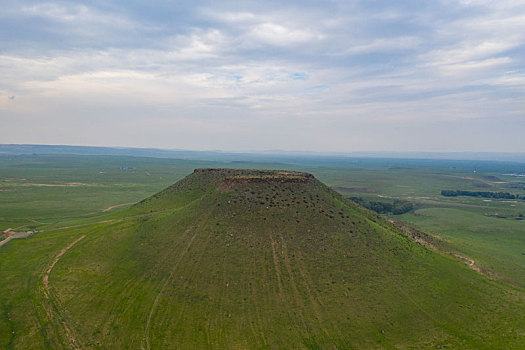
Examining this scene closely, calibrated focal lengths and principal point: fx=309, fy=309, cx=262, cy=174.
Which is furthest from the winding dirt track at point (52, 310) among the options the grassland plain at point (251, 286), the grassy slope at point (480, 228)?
the grassy slope at point (480, 228)

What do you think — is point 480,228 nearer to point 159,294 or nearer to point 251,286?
point 251,286

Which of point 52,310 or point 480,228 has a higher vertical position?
point 52,310

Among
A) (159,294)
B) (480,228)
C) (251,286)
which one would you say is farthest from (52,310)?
(480,228)

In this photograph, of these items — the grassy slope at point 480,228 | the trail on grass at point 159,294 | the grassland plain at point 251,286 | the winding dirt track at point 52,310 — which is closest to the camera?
the winding dirt track at point 52,310

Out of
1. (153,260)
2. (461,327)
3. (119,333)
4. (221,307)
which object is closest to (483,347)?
(461,327)

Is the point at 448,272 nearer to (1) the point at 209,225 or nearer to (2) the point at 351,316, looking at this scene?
(2) the point at 351,316

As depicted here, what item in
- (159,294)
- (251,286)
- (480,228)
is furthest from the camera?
(480,228)

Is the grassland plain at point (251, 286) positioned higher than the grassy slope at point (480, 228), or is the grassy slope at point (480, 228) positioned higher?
the grassland plain at point (251, 286)

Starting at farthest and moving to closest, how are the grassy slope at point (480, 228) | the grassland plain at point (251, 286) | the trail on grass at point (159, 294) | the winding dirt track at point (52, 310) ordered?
1. the grassy slope at point (480, 228)
2. the grassland plain at point (251, 286)
3. the trail on grass at point (159, 294)
4. the winding dirt track at point (52, 310)

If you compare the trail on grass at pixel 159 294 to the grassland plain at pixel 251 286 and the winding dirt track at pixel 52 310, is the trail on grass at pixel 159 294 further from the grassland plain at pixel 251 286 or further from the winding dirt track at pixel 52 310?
the winding dirt track at pixel 52 310
